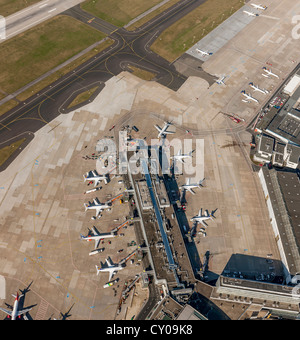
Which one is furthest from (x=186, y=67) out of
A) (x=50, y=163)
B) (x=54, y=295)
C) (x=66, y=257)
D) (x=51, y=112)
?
(x=54, y=295)

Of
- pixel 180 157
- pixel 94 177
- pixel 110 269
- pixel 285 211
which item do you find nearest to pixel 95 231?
pixel 110 269

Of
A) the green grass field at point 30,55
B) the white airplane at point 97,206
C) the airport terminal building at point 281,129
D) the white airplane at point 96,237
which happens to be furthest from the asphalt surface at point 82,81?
the white airplane at point 96,237

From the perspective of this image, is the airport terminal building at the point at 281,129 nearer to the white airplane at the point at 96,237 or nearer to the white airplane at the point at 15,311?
the white airplane at the point at 96,237

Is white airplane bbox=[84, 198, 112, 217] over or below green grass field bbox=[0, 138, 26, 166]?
below

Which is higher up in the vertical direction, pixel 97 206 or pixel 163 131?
pixel 163 131

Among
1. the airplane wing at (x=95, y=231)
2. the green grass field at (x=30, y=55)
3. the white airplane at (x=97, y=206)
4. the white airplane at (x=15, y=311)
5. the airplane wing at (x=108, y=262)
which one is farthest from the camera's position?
the green grass field at (x=30, y=55)

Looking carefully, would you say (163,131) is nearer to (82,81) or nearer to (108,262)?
(82,81)

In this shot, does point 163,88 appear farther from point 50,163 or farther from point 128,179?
point 50,163

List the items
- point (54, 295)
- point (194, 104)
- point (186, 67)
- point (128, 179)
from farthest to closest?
point (186, 67) → point (194, 104) → point (128, 179) → point (54, 295)

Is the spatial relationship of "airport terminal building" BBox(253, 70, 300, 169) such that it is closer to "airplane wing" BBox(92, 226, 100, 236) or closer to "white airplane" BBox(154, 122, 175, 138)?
"white airplane" BBox(154, 122, 175, 138)

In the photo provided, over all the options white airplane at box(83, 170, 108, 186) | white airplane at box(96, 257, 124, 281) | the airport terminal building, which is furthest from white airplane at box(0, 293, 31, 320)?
the airport terminal building

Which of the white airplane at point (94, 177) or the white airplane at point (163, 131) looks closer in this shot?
the white airplane at point (94, 177)
